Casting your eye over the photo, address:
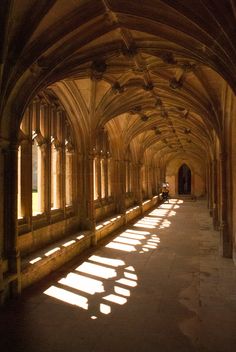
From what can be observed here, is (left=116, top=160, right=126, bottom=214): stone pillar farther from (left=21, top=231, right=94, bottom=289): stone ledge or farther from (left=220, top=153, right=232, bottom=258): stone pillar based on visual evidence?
(left=220, top=153, right=232, bottom=258): stone pillar

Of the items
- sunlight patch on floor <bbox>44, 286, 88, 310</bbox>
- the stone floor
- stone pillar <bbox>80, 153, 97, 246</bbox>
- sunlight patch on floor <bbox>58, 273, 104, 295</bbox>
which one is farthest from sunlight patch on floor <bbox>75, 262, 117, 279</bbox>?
stone pillar <bbox>80, 153, 97, 246</bbox>

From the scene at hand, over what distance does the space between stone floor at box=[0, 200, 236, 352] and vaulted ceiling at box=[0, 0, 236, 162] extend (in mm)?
2751

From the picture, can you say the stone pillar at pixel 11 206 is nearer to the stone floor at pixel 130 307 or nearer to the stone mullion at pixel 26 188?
the stone floor at pixel 130 307

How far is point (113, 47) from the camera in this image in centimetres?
635

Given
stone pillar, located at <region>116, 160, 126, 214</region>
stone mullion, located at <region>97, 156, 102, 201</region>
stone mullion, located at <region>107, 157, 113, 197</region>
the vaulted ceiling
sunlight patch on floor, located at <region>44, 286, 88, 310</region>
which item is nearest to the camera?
the vaulted ceiling

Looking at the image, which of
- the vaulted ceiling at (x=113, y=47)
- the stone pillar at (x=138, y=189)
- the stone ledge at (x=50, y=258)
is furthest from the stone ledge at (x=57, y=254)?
the stone pillar at (x=138, y=189)

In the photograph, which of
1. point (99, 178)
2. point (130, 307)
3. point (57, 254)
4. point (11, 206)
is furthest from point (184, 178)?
point (130, 307)

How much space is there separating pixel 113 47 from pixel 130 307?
448cm

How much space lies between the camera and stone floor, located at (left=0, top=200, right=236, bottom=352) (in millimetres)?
3508

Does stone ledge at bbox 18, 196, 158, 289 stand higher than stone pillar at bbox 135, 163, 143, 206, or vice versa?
stone pillar at bbox 135, 163, 143, 206

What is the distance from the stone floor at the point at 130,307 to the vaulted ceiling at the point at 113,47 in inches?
108

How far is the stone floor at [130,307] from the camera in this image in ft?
11.5

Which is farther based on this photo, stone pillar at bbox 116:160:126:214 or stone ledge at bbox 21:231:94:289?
stone pillar at bbox 116:160:126:214

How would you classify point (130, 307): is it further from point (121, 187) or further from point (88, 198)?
point (121, 187)
